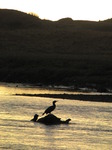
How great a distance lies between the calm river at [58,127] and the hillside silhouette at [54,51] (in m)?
17.0

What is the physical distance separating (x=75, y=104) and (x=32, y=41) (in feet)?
180

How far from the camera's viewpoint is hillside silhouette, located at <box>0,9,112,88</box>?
64.1 metres

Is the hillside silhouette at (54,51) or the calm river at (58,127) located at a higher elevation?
the hillside silhouette at (54,51)

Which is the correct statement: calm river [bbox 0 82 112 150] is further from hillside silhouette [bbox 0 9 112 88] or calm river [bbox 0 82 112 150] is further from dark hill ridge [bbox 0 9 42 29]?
dark hill ridge [bbox 0 9 42 29]

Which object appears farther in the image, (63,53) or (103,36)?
(103,36)

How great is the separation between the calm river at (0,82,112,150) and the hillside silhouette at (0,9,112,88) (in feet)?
55.9

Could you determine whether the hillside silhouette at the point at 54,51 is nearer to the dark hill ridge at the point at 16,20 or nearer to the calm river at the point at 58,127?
the dark hill ridge at the point at 16,20

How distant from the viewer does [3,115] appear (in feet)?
114

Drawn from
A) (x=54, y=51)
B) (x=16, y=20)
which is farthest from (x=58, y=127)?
(x=16, y=20)

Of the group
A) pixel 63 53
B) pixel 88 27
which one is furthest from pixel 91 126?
pixel 88 27

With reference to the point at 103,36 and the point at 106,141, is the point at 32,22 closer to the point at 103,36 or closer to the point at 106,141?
the point at 103,36

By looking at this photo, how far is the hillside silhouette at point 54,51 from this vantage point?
64.1 meters

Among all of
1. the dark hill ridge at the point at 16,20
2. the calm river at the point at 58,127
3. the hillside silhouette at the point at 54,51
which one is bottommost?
the calm river at the point at 58,127

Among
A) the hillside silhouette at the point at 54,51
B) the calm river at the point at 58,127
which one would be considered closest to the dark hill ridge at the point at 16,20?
the hillside silhouette at the point at 54,51
